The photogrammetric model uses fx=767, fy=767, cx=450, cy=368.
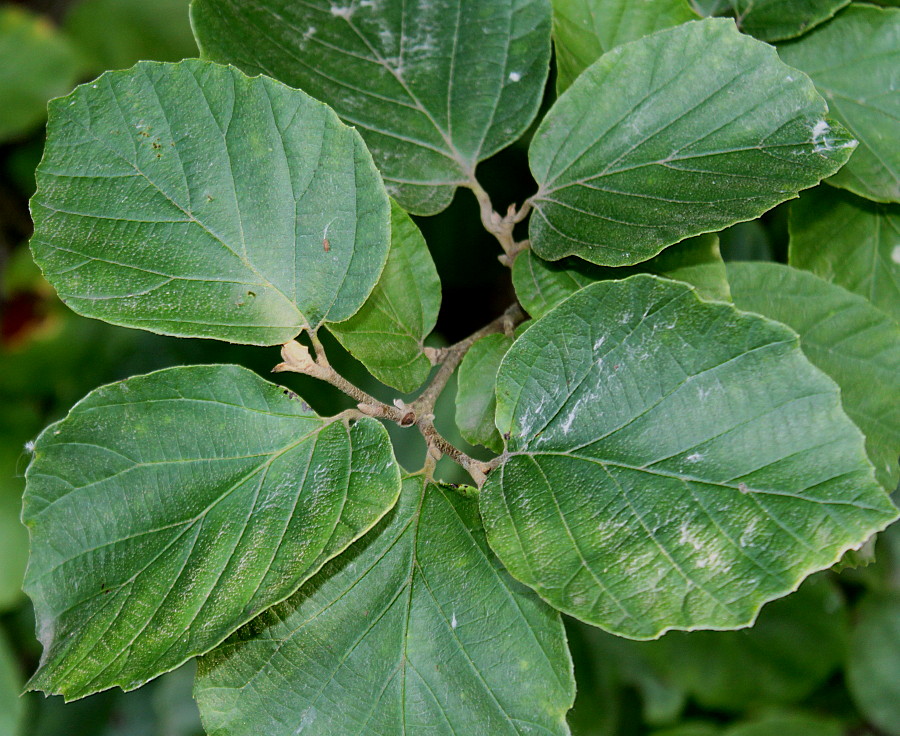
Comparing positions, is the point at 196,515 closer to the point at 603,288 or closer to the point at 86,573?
the point at 86,573

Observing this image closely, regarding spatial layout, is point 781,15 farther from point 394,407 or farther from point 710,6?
point 394,407

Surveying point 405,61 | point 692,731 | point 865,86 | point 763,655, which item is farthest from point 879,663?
point 405,61

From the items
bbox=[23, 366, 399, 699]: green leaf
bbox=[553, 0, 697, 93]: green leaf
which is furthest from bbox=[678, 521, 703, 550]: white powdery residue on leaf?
bbox=[553, 0, 697, 93]: green leaf

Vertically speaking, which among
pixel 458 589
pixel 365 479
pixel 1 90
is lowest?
pixel 458 589

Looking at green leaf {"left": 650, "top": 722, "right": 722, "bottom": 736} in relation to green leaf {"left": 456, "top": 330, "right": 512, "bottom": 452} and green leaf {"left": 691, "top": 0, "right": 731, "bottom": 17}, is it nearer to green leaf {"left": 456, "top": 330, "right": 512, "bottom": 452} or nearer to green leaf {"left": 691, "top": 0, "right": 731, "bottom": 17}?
green leaf {"left": 456, "top": 330, "right": 512, "bottom": 452}

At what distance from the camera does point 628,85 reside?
2.09 ft

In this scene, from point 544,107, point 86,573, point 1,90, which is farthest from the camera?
point 1,90

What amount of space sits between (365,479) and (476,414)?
0.45ft

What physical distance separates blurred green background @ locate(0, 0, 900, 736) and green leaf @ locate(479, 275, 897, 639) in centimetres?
59

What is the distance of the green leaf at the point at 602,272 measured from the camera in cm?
67

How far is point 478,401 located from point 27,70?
172 cm

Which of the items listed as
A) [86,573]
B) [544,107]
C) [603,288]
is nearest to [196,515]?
[86,573]

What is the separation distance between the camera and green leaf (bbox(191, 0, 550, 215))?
A: 68 cm

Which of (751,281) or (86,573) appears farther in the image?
(751,281)
